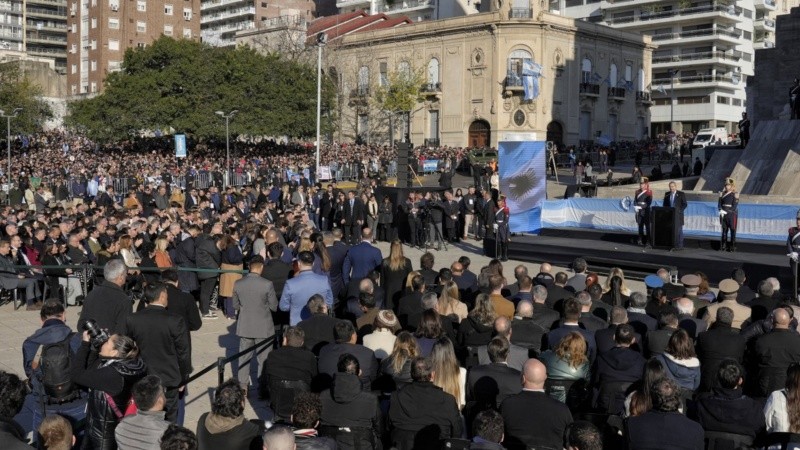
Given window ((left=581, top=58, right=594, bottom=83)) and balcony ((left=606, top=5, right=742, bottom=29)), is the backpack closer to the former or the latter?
window ((left=581, top=58, right=594, bottom=83))

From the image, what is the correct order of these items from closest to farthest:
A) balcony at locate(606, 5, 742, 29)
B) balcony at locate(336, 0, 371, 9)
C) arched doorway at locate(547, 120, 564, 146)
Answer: arched doorway at locate(547, 120, 564, 146) → balcony at locate(606, 5, 742, 29) → balcony at locate(336, 0, 371, 9)

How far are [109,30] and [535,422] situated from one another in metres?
88.9

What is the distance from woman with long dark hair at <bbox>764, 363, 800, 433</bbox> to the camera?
21.0ft

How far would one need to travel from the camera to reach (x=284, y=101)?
54969mm

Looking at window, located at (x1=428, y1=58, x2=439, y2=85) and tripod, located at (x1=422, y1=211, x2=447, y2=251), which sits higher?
window, located at (x1=428, y1=58, x2=439, y2=85)

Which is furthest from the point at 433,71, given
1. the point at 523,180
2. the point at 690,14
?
the point at 523,180

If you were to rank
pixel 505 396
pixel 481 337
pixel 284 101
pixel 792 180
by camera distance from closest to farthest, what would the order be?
pixel 505 396
pixel 481 337
pixel 792 180
pixel 284 101

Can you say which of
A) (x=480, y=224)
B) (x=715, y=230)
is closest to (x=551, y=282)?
(x=715, y=230)

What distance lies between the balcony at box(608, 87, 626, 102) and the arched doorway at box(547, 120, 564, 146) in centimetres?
654

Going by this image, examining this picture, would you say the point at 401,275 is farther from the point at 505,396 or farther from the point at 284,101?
the point at 284,101

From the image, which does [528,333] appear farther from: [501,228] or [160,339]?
[501,228]

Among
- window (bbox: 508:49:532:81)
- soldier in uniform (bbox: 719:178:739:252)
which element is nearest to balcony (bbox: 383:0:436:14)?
window (bbox: 508:49:532:81)

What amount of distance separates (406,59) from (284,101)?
12.8m

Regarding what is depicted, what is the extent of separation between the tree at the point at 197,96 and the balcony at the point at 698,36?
39152mm
